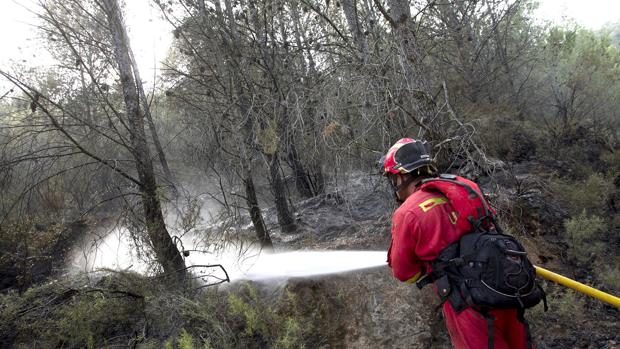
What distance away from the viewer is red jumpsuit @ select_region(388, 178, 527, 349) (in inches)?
96.3

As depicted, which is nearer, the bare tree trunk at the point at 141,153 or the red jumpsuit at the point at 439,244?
the red jumpsuit at the point at 439,244

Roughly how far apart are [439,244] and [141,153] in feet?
14.8

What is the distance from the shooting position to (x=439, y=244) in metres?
2.49

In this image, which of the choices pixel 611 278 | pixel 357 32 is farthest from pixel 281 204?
pixel 611 278

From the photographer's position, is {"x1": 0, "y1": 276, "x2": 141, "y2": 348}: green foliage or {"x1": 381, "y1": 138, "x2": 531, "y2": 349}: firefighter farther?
{"x1": 0, "y1": 276, "x2": 141, "y2": 348}: green foliage

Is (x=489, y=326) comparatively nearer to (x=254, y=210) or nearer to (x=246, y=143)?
(x=246, y=143)

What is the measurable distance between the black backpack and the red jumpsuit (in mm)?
60

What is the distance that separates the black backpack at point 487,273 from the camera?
2281 millimetres

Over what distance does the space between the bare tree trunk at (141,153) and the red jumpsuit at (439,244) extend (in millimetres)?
3905

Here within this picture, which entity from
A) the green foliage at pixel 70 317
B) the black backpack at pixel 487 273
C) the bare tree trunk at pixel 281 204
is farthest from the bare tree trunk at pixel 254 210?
the black backpack at pixel 487 273

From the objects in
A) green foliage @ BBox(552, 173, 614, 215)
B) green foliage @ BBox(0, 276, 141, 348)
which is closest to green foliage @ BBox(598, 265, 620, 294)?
green foliage @ BBox(552, 173, 614, 215)

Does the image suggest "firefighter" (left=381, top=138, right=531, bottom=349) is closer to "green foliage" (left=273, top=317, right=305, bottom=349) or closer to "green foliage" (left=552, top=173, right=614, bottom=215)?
"green foliage" (left=273, top=317, right=305, bottom=349)

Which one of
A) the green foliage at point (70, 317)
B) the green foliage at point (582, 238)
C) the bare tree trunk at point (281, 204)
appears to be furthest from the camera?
the bare tree trunk at point (281, 204)

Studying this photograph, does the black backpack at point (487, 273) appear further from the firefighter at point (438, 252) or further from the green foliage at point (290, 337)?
A: the green foliage at point (290, 337)
